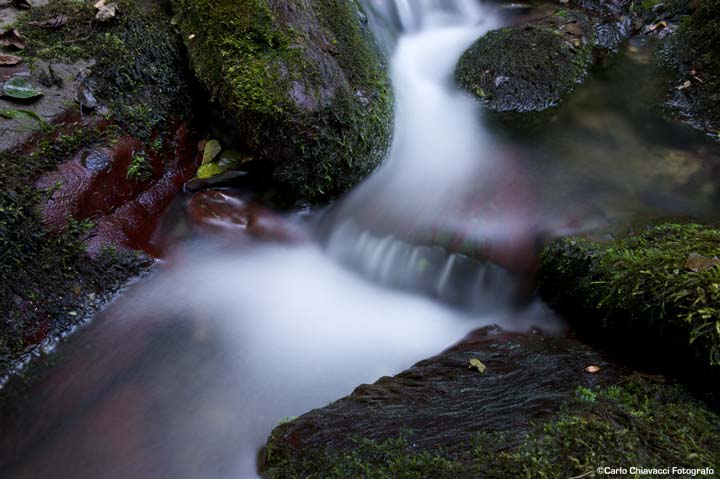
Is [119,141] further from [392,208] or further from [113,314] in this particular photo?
[392,208]

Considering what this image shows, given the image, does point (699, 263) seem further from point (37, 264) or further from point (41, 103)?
point (41, 103)

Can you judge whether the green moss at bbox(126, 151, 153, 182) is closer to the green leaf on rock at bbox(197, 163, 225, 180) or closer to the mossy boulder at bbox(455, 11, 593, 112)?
the green leaf on rock at bbox(197, 163, 225, 180)

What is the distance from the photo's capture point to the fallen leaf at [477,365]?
2.48 m

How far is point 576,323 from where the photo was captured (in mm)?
2938

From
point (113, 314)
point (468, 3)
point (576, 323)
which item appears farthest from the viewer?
point (468, 3)

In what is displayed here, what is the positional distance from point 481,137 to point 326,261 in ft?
7.15

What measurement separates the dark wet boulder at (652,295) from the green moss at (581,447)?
248mm

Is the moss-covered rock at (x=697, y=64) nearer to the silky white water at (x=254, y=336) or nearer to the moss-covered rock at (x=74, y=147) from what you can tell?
the silky white water at (x=254, y=336)

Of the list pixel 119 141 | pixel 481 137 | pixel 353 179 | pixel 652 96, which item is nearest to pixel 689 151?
pixel 652 96

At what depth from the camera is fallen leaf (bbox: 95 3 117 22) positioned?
388 centimetres

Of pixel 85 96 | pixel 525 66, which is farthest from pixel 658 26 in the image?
pixel 85 96

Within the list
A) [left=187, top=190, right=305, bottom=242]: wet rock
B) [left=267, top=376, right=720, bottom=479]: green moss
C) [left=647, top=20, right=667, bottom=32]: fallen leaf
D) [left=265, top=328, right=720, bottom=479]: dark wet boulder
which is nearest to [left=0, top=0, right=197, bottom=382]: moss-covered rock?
[left=187, top=190, right=305, bottom=242]: wet rock

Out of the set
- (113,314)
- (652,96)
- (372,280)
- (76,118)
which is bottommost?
(113,314)

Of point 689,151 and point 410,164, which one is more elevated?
point 689,151
